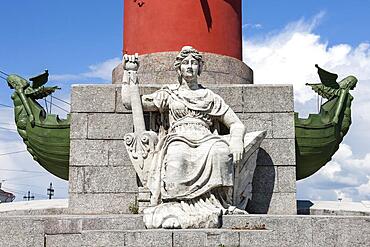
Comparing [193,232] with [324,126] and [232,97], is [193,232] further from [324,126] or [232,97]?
[324,126]

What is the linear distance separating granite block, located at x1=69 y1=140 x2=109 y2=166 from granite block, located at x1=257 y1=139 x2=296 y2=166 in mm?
2358

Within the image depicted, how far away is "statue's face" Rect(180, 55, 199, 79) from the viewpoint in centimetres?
839

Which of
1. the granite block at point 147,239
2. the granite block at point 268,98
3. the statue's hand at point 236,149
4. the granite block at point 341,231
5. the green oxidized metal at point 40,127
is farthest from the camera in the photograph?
the green oxidized metal at point 40,127

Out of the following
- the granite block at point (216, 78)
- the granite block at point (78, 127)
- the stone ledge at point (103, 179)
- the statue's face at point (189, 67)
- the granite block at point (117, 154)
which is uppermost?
the granite block at point (216, 78)

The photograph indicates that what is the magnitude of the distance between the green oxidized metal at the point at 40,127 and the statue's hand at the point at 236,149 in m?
2.96

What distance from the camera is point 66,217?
7.71 m

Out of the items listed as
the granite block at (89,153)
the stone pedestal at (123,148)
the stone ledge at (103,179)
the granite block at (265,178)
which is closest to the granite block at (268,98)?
the stone pedestal at (123,148)

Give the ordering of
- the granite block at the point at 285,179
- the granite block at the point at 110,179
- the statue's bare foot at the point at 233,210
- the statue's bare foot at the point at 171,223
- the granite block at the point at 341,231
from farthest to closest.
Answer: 1. the granite block at the point at 285,179
2. the granite block at the point at 110,179
3. the statue's bare foot at the point at 233,210
4. the granite block at the point at 341,231
5. the statue's bare foot at the point at 171,223

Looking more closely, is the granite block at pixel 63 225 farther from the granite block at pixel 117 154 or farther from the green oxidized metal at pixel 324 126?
the green oxidized metal at pixel 324 126

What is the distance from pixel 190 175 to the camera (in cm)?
773

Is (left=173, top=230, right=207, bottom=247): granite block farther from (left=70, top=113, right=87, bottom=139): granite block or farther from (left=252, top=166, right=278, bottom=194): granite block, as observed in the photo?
(left=70, top=113, right=87, bottom=139): granite block

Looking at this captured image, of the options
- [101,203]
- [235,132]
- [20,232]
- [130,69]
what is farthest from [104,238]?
[130,69]

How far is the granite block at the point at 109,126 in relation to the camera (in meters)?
9.22

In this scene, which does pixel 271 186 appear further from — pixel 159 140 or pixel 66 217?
pixel 66 217
